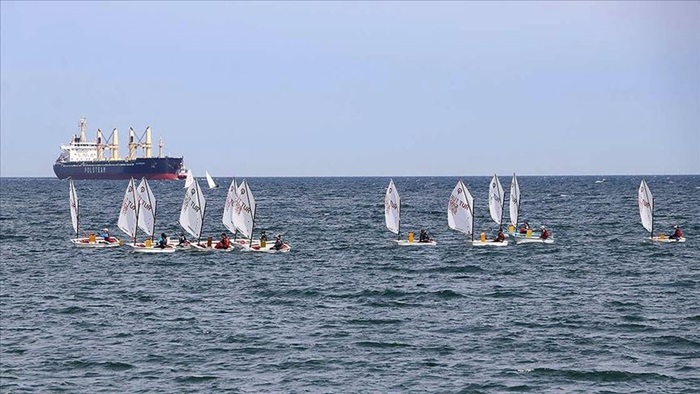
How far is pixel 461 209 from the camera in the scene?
253 feet

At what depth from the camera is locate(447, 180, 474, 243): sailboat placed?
76.0m

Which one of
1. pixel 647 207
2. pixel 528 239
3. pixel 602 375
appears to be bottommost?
pixel 602 375

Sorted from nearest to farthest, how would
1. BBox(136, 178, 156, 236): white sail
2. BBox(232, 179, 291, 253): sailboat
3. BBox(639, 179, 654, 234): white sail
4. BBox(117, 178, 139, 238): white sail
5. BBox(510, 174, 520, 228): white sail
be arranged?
BBox(232, 179, 291, 253): sailboat, BBox(136, 178, 156, 236): white sail, BBox(117, 178, 139, 238): white sail, BBox(639, 179, 654, 234): white sail, BBox(510, 174, 520, 228): white sail

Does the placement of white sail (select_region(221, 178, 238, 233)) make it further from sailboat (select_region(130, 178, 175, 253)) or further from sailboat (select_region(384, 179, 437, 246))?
sailboat (select_region(384, 179, 437, 246))

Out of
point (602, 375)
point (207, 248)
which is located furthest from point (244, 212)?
point (602, 375)

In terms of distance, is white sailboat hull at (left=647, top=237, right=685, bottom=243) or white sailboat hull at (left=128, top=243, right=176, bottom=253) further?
white sailboat hull at (left=647, top=237, right=685, bottom=243)

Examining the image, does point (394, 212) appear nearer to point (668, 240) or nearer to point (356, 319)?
point (668, 240)

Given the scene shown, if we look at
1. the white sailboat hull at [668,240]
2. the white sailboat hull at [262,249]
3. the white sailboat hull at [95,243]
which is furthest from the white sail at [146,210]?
the white sailboat hull at [668,240]

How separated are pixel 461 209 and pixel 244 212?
16.2 m

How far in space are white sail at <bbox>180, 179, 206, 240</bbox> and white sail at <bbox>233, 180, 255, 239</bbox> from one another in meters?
2.31

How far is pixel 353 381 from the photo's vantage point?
3266 centimetres

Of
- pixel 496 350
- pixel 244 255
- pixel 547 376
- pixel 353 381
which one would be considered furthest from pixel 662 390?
pixel 244 255

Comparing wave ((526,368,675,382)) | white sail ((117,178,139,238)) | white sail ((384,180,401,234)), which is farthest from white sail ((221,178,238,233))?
wave ((526,368,675,382))

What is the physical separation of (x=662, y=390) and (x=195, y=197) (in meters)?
46.8
